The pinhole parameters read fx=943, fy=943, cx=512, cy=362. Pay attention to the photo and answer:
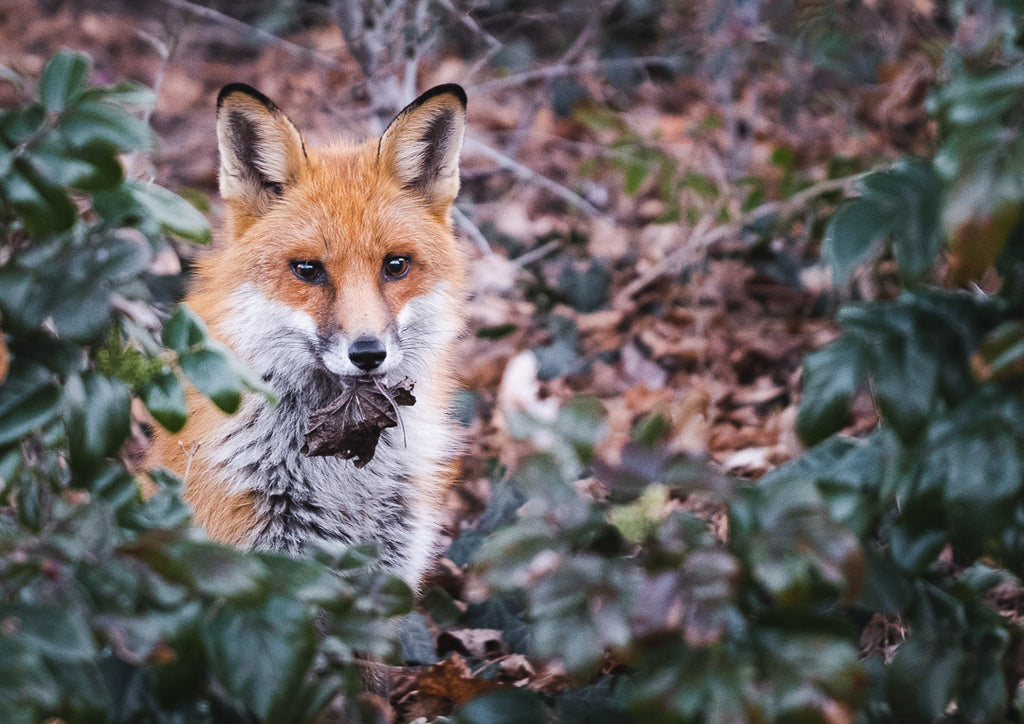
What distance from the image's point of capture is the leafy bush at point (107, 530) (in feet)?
4.74

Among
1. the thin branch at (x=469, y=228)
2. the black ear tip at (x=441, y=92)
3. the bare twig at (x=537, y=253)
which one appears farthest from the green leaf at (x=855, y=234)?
the bare twig at (x=537, y=253)

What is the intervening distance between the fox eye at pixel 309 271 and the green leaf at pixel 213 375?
1.08 meters

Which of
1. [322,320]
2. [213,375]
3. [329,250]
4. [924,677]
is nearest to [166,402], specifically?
[213,375]

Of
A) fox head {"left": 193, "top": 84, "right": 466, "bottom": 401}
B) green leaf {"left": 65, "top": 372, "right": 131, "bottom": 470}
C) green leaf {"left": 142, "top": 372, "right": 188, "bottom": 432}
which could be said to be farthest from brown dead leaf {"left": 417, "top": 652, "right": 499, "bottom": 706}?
green leaf {"left": 65, "top": 372, "right": 131, "bottom": 470}

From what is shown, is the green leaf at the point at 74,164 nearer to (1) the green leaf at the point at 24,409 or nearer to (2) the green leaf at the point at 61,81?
(2) the green leaf at the point at 61,81

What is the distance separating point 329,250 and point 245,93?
1.66ft

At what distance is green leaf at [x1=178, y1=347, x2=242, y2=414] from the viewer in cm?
174

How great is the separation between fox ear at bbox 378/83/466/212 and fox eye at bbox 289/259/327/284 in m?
0.43

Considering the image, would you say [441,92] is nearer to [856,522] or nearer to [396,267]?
[396,267]

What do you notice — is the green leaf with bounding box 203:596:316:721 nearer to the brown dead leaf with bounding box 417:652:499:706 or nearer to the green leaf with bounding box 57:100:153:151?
the green leaf with bounding box 57:100:153:151

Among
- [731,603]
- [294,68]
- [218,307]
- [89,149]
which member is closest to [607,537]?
[731,603]

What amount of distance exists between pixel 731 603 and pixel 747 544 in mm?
98

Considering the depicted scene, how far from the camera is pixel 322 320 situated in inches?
109

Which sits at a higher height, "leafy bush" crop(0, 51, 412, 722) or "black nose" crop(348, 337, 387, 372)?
"leafy bush" crop(0, 51, 412, 722)
